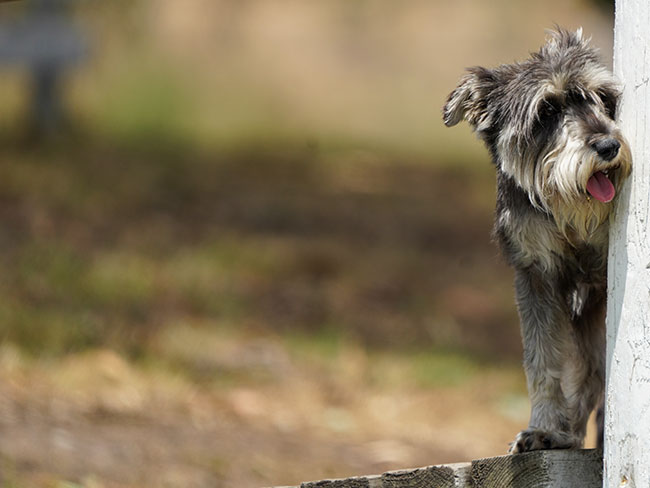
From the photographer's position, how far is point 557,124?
12.3 ft

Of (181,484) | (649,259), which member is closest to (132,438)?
(181,484)

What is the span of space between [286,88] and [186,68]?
1.97 metres

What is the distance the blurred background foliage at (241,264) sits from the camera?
6.62 m

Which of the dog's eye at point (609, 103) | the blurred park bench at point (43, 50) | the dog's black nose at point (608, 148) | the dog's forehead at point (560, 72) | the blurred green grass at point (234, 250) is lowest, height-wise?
the dog's black nose at point (608, 148)

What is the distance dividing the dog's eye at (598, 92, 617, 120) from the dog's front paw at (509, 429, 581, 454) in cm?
124

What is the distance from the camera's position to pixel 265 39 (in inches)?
850

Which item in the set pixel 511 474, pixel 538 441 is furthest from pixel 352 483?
pixel 538 441

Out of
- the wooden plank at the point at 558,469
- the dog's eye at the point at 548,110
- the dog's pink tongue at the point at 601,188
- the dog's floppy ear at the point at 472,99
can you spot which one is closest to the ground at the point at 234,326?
the wooden plank at the point at 558,469

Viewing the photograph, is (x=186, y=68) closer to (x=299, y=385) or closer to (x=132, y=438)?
(x=299, y=385)

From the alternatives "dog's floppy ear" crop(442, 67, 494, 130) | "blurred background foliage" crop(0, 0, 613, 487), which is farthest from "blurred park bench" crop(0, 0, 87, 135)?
"dog's floppy ear" crop(442, 67, 494, 130)

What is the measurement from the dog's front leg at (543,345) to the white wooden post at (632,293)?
751 mm

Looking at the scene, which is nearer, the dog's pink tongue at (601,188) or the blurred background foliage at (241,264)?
the dog's pink tongue at (601,188)

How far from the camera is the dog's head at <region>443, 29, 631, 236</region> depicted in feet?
11.1

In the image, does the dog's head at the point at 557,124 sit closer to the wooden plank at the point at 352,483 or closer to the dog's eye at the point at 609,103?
the dog's eye at the point at 609,103
